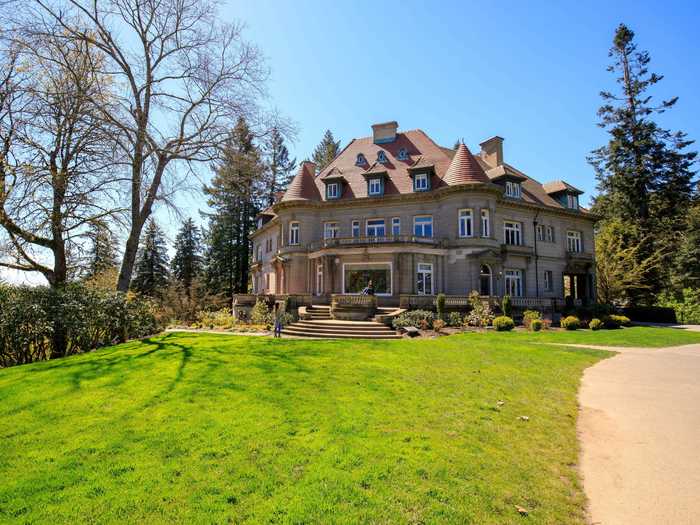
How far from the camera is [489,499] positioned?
3.88 meters

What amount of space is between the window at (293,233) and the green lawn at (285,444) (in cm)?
2176

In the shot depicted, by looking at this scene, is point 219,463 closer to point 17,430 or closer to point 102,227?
point 17,430

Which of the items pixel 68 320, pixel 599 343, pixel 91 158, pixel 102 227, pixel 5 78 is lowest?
pixel 599 343

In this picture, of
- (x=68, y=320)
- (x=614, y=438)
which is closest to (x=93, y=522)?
(x=614, y=438)

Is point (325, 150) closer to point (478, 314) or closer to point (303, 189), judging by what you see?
point (303, 189)

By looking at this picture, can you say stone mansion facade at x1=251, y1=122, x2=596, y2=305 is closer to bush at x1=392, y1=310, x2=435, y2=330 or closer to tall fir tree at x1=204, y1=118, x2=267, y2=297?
bush at x1=392, y1=310, x2=435, y2=330

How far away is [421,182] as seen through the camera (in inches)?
1149

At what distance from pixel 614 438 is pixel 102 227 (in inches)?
671

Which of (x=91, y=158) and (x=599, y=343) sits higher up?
(x=91, y=158)

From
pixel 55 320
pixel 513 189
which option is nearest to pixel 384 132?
pixel 513 189

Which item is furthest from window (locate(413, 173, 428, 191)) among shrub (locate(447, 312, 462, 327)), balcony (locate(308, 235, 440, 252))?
shrub (locate(447, 312, 462, 327))

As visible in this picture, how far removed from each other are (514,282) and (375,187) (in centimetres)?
1391

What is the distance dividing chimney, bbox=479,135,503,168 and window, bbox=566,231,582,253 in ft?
30.3

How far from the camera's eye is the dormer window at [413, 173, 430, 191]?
28953mm
